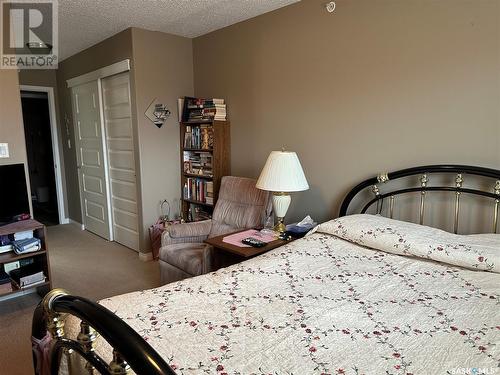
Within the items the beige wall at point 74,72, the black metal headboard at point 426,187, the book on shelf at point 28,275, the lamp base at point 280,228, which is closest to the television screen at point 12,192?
the book on shelf at point 28,275

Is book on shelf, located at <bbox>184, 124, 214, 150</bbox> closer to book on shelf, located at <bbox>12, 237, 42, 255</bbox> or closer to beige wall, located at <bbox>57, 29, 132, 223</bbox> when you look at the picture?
beige wall, located at <bbox>57, 29, 132, 223</bbox>

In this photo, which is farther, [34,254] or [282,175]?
[34,254]

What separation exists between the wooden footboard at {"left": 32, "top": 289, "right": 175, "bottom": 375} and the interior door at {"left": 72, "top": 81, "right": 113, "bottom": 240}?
346cm

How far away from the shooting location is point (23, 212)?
2920 millimetres

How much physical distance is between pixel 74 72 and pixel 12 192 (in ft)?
7.99

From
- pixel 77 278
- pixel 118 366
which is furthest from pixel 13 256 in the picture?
pixel 118 366

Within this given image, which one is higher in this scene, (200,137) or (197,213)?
(200,137)

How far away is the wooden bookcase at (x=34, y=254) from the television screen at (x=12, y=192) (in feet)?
0.34

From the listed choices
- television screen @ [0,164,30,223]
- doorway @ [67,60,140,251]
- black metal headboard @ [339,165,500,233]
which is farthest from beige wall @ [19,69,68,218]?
black metal headboard @ [339,165,500,233]

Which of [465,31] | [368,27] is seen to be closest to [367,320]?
[465,31]

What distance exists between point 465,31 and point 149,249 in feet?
11.2

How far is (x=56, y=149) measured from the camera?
209 inches

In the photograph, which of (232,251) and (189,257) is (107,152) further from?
(232,251)

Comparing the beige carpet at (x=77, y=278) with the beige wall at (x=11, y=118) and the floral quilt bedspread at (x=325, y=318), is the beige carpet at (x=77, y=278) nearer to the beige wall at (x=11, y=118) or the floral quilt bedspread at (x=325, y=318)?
the beige wall at (x=11, y=118)
